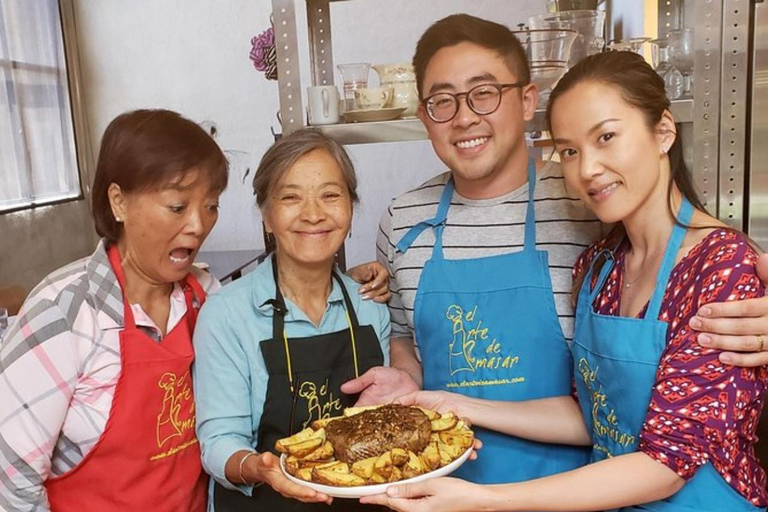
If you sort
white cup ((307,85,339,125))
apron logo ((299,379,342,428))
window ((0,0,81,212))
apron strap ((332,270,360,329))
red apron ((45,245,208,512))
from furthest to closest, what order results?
window ((0,0,81,212))
white cup ((307,85,339,125))
apron strap ((332,270,360,329))
apron logo ((299,379,342,428))
red apron ((45,245,208,512))

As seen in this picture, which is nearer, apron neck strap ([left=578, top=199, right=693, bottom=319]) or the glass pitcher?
apron neck strap ([left=578, top=199, right=693, bottom=319])

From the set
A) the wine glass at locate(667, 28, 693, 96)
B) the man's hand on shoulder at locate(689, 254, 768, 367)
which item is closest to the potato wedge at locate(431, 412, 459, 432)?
the man's hand on shoulder at locate(689, 254, 768, 367)

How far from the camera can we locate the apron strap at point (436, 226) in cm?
170

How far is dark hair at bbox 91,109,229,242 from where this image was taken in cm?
147

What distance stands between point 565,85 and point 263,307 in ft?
2.56

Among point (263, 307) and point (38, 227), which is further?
point (38, 227)

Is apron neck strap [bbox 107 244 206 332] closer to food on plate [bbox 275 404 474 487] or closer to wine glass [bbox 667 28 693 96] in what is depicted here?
food on plate [bbox 275 404 474 487]

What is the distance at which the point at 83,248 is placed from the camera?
6191 millimetres

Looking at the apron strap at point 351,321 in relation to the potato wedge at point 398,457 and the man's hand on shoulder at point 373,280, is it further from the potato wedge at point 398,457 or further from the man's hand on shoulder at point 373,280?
the potato wedge at point 398,457

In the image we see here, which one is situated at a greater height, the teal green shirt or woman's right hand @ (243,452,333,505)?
the teal green shirt

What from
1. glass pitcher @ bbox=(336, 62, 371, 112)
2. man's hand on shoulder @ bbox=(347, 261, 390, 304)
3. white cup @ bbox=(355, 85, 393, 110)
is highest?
glass pitcher @ bbox=(336, 62, 371, 112)

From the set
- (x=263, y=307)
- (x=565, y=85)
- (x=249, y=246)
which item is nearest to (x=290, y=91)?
(x=263, y=307)

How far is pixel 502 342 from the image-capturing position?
157cm

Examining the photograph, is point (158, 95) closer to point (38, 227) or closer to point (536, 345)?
point (38, 227)
